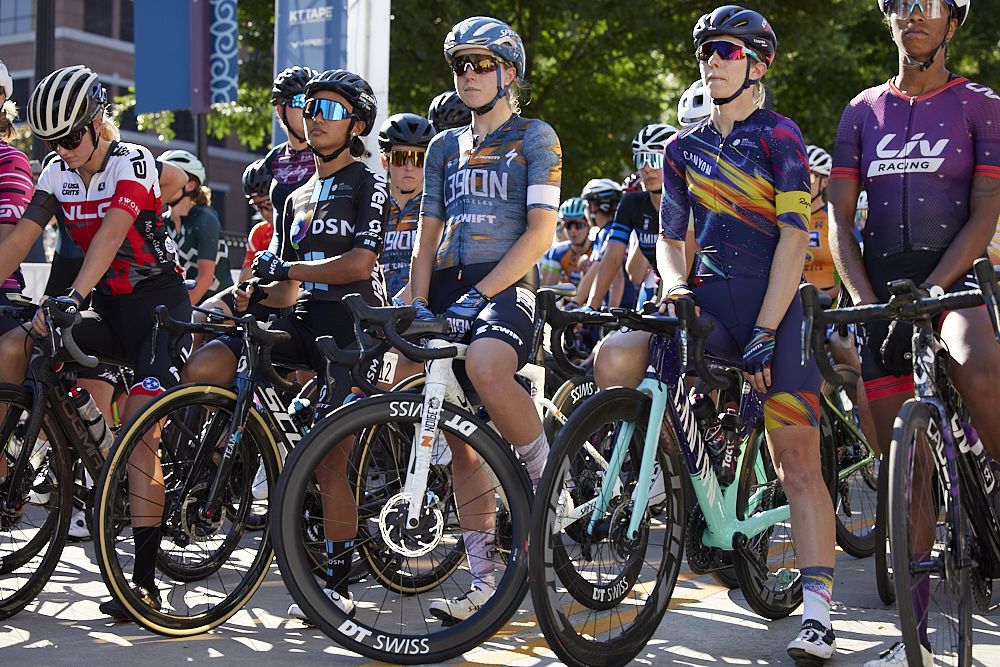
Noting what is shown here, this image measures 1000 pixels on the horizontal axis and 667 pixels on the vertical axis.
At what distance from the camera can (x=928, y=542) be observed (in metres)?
4.20

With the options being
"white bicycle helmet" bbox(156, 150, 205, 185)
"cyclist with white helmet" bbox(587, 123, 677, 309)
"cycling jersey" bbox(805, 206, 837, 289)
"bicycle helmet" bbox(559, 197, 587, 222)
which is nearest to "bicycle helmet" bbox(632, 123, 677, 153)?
"cyclist with white helmet" bbox(587, 123, 677, 309)

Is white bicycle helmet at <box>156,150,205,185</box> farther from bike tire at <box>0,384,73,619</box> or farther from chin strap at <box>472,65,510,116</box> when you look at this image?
chin strap at <box>472,65,510,116</box>

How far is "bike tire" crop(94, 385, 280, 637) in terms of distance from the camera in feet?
16.9

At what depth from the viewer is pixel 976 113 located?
16.9 feet

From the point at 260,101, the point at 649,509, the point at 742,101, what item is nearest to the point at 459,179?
the point at 742,101

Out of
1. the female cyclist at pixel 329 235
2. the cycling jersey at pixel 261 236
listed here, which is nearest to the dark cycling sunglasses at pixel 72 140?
the female cyclist at pixel 329 235

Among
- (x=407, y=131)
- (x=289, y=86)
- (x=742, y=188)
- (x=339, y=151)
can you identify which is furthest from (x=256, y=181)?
(x=742, y=188)

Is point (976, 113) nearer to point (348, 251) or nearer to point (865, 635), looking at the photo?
point (865, 635)

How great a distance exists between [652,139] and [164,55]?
7634mm

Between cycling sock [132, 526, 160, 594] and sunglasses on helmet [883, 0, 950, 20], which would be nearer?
sunglasses on helmet [883, 0, 950, 20]

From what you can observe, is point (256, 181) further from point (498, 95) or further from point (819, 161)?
point (498, 95)

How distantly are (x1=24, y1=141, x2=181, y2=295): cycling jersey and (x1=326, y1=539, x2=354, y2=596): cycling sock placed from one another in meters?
1.69

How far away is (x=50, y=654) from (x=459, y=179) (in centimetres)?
230

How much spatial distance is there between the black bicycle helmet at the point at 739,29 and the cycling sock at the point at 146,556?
2.77m
